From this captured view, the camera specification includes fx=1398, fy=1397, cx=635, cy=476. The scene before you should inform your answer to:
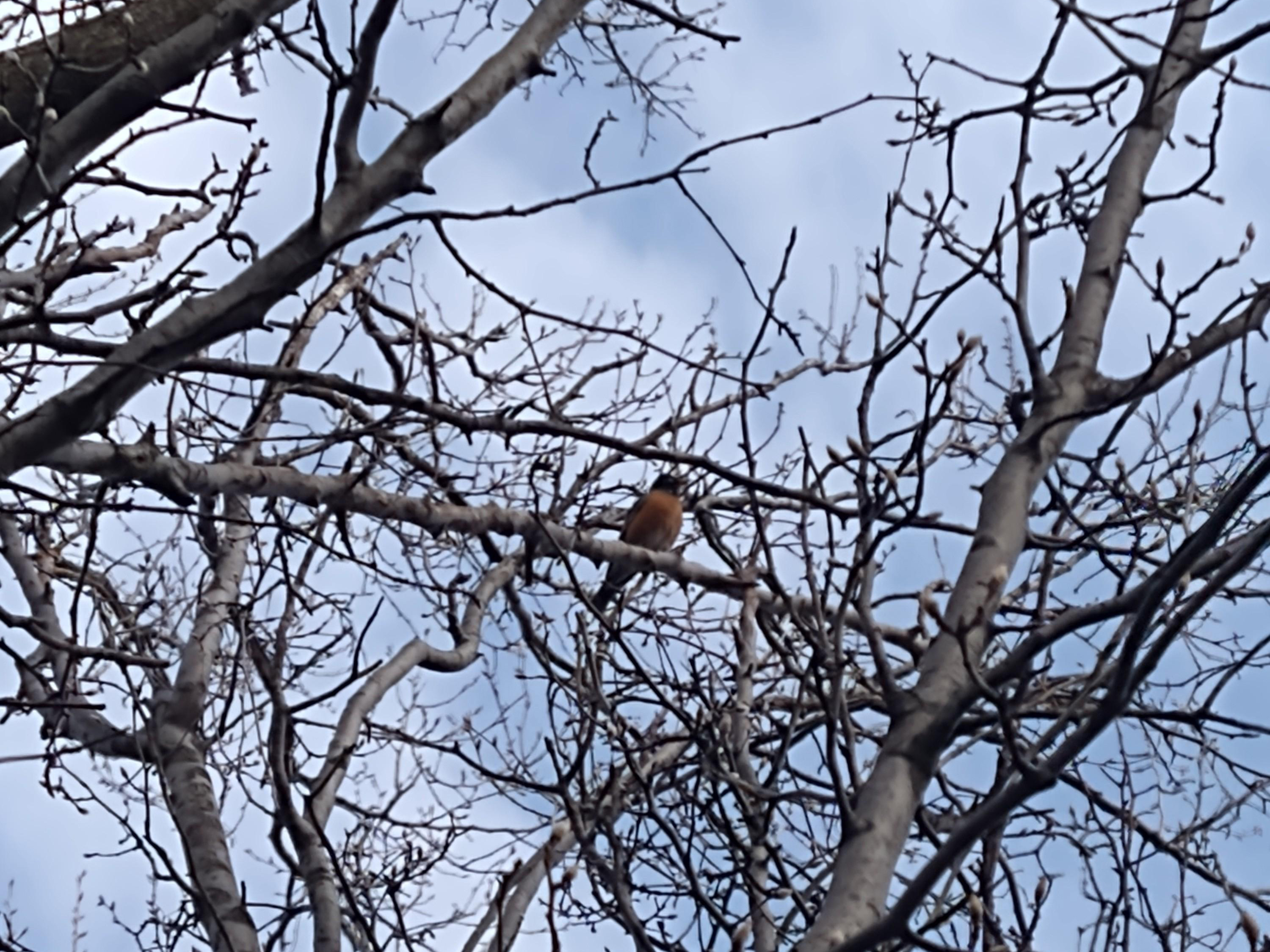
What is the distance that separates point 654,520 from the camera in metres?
6.82

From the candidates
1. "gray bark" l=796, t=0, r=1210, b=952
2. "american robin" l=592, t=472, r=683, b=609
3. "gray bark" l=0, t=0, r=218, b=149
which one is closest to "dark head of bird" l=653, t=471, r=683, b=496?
"american robin" l=592, t=472, r=683, b=609

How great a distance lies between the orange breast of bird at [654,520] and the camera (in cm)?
676

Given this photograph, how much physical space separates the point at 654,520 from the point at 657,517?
0.06 ft

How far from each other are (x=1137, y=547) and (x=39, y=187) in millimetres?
2933

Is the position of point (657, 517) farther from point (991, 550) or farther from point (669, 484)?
point (991, 550)

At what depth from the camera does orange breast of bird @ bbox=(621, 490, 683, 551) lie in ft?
22.2

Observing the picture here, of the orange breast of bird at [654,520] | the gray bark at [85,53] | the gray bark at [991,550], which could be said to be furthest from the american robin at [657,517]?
the gray bark at [85,53]

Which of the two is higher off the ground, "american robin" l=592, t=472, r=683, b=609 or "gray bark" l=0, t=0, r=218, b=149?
"american robin" l=592, t=472, r=683, b=609

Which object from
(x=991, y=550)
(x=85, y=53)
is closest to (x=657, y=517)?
(x=991, y=550)

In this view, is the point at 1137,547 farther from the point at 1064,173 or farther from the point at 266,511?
the point at 266,511

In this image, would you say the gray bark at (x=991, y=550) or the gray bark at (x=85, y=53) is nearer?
the gray bark at (x=991, y=550)

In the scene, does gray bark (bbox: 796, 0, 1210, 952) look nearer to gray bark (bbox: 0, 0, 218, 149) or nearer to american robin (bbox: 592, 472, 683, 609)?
gray bark (bbox: 0, 0, 218, 149)

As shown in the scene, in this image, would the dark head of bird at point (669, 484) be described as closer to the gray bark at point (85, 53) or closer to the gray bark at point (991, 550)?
the gray bark at point (991, 550)

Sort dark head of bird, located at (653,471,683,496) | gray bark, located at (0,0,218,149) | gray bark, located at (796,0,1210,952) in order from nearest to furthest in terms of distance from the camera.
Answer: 1. gray bark, located at (796,0,1210,952)
2. gray bark, located at (0,0,218,149)
3. dark head of bird, located at (653,471,683,496)
